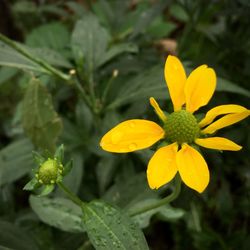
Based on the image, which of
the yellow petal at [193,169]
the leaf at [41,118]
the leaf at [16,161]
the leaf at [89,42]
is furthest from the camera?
the leaf at [89,42]

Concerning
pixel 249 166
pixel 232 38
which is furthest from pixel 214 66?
pixel 249 166

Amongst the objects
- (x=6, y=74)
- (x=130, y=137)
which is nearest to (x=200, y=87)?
(x=130, y=137)

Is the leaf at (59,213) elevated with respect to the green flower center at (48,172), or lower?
lower

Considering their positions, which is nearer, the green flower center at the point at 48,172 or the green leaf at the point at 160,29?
the green flower center at the point at 48,172

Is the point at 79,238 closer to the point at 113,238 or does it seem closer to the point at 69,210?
the point at 69,210

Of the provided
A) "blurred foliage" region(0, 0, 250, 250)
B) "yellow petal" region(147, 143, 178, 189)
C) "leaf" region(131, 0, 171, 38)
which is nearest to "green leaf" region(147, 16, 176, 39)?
"blurred foliage" region(0, 0, 250, 250)

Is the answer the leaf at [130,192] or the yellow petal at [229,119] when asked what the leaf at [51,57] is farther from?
the yellow petal at [229,119]

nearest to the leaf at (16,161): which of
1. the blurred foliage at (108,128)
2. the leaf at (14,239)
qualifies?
the blurred foliage at (108,128)
